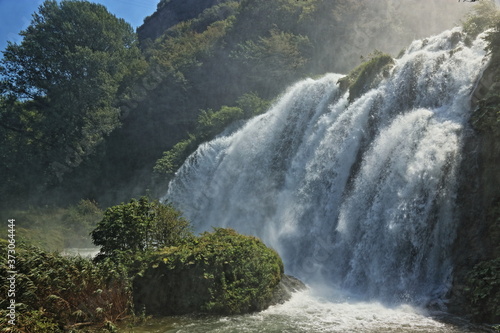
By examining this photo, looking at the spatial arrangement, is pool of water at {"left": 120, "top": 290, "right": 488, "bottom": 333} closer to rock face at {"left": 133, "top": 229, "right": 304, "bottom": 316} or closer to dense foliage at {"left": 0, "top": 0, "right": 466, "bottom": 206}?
rock face at {"left": 133, "top": 229, "right": 304, "bottom": 316}

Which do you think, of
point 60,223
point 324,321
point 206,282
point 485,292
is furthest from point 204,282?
point 60,223

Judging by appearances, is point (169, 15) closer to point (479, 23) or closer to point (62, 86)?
point (62, 86)

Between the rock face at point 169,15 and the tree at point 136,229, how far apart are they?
195 ft

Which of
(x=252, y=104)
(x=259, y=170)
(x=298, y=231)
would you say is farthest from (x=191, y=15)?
(x=298, y=231)

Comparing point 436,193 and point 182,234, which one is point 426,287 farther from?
point 182,234

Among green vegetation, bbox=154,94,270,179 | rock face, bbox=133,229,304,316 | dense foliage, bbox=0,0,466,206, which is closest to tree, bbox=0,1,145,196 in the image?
dense foliage, bbox=0,0,466,206

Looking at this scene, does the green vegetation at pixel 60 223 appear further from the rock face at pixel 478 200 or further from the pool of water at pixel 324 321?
the rock face at pixel 478 200

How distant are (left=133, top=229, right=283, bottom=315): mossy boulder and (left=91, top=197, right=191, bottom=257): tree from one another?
1.22 metres

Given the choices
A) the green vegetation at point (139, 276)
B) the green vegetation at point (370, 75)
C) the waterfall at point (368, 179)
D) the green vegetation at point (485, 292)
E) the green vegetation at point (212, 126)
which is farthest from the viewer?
the green vegetation at point (212, 126)

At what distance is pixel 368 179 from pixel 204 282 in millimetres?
7135

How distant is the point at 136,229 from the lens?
12.7 m

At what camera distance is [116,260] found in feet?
38.2

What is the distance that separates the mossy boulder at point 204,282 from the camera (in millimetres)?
11227

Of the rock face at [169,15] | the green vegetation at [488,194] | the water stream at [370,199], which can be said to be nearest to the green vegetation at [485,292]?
the green vegetation at [488,194]
